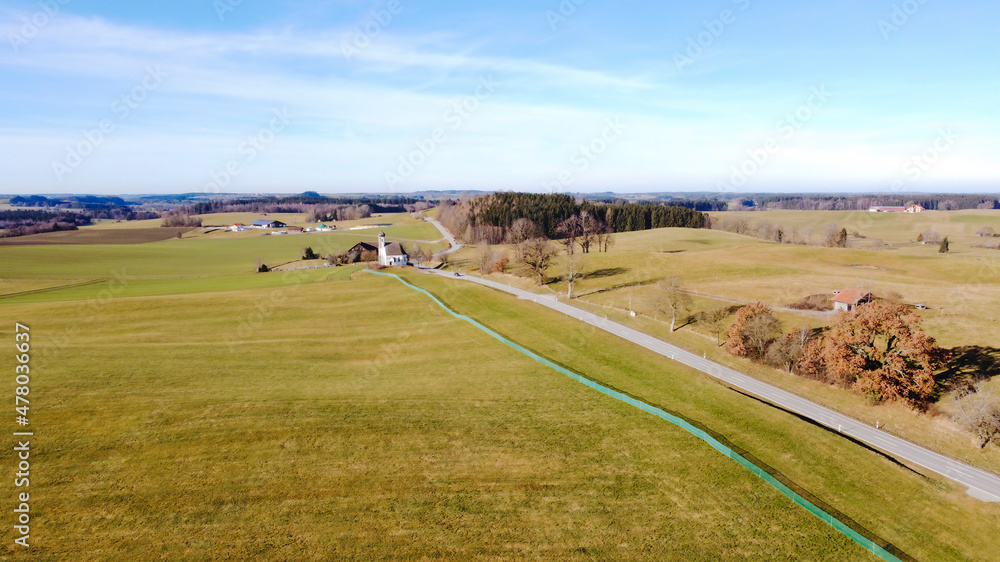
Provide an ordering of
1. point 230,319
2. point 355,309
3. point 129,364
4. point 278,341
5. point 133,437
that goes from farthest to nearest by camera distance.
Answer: point 355,309 → point 230,319 → point 278,341 → point 129,364 → point 133,437

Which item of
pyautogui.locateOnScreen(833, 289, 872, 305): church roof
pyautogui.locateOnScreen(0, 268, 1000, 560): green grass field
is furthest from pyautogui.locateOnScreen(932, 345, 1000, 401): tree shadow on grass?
pyautogui.locateOnScreen(0, 268, 1000, 560): green grass field

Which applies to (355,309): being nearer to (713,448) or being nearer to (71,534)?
(71,534)

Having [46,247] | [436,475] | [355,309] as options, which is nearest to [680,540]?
[436,475]

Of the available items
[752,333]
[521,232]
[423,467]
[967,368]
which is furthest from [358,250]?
[967,368]

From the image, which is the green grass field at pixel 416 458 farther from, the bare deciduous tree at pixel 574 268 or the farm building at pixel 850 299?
the bare deciduous tree at pixel 574 268

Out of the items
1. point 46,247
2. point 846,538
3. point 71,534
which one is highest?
point 46,247

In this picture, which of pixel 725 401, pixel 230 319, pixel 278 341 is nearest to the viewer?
pixel 725 401

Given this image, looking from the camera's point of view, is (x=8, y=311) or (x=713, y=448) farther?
(x=8, y=311)

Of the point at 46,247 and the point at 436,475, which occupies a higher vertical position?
the point at 46,247

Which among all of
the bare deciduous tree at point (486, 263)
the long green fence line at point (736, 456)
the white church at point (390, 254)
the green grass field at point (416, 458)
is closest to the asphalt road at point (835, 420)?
the green grass field at point (416, 458)
